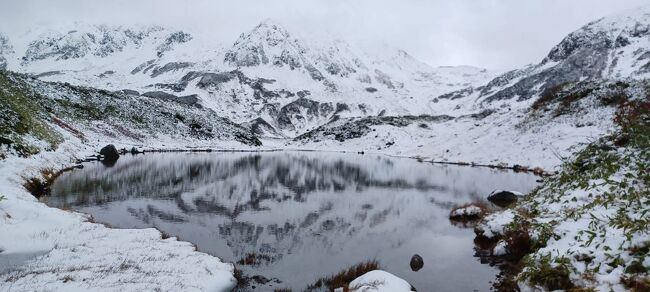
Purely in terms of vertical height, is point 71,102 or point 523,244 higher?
point 71,102

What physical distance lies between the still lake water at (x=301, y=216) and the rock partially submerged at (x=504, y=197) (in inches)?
111

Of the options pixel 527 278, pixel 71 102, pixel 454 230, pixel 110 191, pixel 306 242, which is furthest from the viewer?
Answer: pixel 71 102

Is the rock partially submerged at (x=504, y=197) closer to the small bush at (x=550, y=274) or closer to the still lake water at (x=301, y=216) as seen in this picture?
the still lake water at (x=301, y=216)

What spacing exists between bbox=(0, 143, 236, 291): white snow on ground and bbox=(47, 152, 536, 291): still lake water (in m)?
2.18

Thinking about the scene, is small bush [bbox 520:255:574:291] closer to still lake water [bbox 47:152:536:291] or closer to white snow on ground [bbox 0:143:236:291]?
still lake water [bbox 47:152:536:291]

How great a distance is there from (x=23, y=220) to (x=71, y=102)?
10890cm

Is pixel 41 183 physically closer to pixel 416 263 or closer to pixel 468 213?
pixel 416 263

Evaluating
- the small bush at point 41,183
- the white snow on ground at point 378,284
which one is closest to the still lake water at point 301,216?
the small bush at point 41,183

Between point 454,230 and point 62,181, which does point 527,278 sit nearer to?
point 454,230

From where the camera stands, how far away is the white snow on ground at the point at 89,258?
13383 mm

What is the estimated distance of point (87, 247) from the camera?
17531 millimetres

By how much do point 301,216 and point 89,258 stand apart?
1719cm

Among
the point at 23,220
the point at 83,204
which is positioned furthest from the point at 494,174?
the point at 23,220

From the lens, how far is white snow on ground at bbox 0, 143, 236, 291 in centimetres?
1338
